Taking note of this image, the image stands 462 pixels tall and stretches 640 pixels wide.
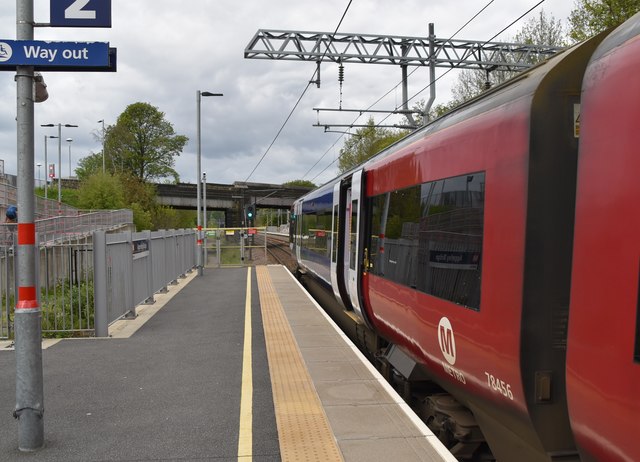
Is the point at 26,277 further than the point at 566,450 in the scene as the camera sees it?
Yes

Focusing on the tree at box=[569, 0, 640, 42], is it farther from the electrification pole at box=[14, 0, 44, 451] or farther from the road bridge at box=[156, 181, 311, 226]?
the road bridge at box=[156, 181, 311, 226]

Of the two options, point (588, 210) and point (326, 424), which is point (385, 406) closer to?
point (326, 424)

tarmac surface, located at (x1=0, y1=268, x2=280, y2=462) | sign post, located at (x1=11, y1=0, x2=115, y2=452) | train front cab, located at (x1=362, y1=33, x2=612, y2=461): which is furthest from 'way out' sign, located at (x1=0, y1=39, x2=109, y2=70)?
tarmac surface, located at (x1=0, y1=268, x2=280, y2=462)

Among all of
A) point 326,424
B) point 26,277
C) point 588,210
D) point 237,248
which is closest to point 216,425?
point 326,424

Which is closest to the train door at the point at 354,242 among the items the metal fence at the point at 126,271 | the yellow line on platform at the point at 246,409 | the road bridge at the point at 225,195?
the yellow line on platform at the point at 246,409

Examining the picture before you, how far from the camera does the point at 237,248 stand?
33.6 meters

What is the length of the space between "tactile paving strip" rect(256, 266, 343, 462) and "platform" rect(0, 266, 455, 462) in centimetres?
1

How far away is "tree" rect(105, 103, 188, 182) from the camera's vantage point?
62375 millimetres

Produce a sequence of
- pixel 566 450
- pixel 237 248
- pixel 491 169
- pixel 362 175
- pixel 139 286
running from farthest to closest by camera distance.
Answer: pixel 237 248, pixel 139 286, pixel 362 175, pixel 491 169, pixel 566 450

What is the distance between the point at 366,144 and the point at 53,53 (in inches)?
1436

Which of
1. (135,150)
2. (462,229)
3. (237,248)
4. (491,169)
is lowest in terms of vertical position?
(237,248)

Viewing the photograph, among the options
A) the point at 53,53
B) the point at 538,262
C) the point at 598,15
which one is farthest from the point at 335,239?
the point at 598,15

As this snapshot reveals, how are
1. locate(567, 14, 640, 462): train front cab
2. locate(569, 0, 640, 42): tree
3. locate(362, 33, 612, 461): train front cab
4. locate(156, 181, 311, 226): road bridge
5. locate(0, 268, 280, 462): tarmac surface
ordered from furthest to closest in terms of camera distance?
locate(156, 181, 311, 226): road bridge
locate(569, 0, 640, 42): tree
locate(0, 268, 280, 462): tarmac surface
locate(362, 33, 612, 461): train front cab
locate(567, 14, 640, 462): train front cab

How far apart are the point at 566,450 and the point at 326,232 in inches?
375
